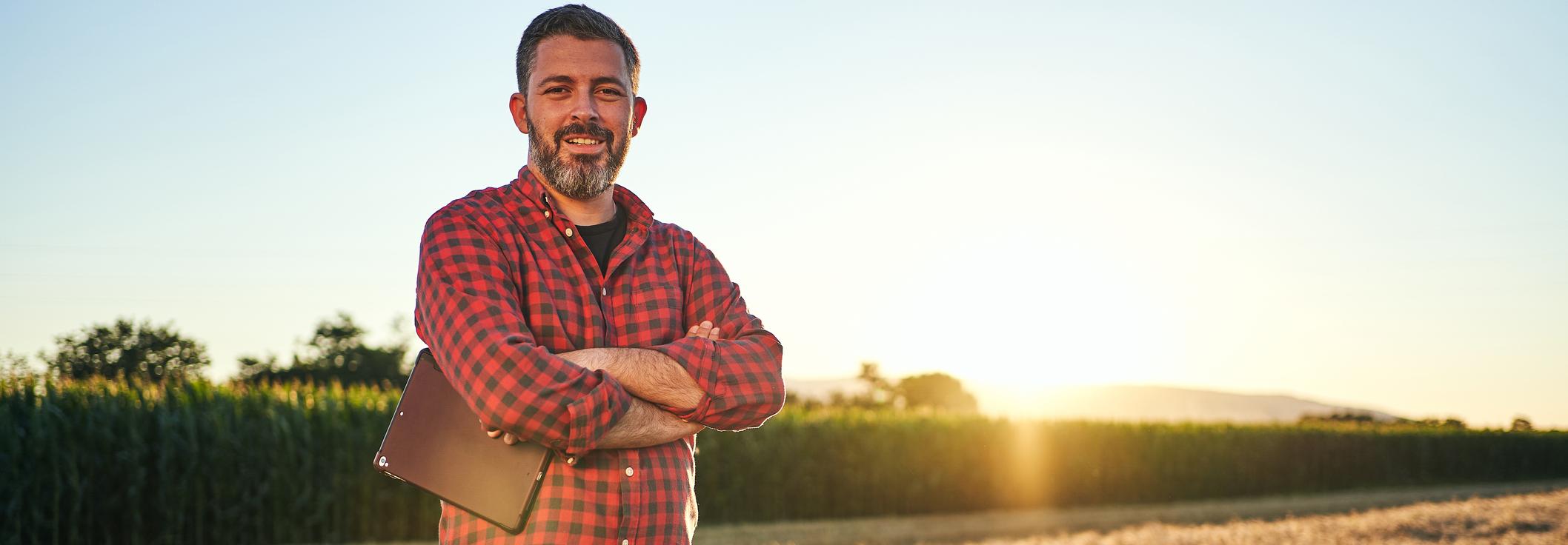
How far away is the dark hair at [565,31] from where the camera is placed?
231 cm

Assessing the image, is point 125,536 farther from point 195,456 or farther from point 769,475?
point 769,475

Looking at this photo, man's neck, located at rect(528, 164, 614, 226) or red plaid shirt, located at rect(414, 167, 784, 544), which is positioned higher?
man's neck, located at rect(528, 164, 614, 226)

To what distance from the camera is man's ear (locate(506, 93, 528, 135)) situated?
240cm

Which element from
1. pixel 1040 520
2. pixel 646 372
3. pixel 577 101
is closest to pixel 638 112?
pixel 577 101

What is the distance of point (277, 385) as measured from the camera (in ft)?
41.0

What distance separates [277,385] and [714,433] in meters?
6.01

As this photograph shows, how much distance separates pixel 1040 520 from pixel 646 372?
18.2 meters

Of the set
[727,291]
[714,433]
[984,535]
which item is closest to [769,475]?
[714,433]

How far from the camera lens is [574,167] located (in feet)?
7.49

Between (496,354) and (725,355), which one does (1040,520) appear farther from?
(496,354)

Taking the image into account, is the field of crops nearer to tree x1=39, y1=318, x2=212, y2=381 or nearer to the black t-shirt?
the black t-shirt

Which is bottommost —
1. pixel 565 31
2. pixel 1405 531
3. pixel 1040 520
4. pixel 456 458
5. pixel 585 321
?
pixel 1040 520

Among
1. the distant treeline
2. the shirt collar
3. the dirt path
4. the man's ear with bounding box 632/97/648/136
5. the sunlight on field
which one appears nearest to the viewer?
the shirt collar

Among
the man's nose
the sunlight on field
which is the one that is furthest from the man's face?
the sunlight on field
